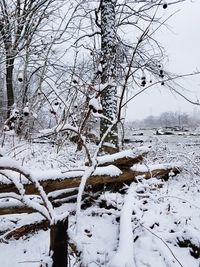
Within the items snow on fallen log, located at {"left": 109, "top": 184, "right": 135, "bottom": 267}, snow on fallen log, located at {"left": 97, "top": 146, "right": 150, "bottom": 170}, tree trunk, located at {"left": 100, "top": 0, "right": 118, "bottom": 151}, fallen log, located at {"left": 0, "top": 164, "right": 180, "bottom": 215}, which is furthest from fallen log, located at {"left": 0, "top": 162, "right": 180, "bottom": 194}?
tree trunk, located at {"left": 100, "top": 0, "right": 118, "bottom": 151}

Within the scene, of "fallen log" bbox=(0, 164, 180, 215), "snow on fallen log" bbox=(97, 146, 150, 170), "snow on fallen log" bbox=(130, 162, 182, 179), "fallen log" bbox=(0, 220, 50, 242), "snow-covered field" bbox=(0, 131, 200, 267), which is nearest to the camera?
"snow-covered field" bbox=(0, 131, 200, 267)

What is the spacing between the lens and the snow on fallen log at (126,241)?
2.59 meters

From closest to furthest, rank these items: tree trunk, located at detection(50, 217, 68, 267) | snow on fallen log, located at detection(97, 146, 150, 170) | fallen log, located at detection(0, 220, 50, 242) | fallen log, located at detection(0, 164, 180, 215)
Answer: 1. tree trunk, located at detection(50, 217, 68, 267)
2. fallen log, located at detection(0, 164, 180, 215)
3. fallen log, located at detection(0, 220, 50, 242)
4. snow on fallen log, located at detection(97, 146, 150, 170)

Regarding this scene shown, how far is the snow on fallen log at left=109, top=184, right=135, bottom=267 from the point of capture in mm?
2594

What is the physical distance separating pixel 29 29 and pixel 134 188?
137 inches

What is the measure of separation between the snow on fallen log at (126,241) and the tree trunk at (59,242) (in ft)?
1.79

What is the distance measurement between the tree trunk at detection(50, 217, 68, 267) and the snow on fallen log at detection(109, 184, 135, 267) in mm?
545

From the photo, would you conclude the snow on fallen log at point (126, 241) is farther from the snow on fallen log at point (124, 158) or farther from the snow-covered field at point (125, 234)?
the snow on fallen log at point (124, 158)

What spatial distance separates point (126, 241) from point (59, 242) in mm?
1012

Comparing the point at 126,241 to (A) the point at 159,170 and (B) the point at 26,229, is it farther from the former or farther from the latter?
(A) the point at 159,170

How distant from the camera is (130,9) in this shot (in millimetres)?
8727

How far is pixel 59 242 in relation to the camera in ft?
7.24

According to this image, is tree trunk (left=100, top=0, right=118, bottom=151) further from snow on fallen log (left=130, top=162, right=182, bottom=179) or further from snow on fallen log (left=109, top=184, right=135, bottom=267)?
snow on fallen log (left=109, top=184, right=135, bottom=267)

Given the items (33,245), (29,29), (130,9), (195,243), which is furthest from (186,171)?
(130,9)
